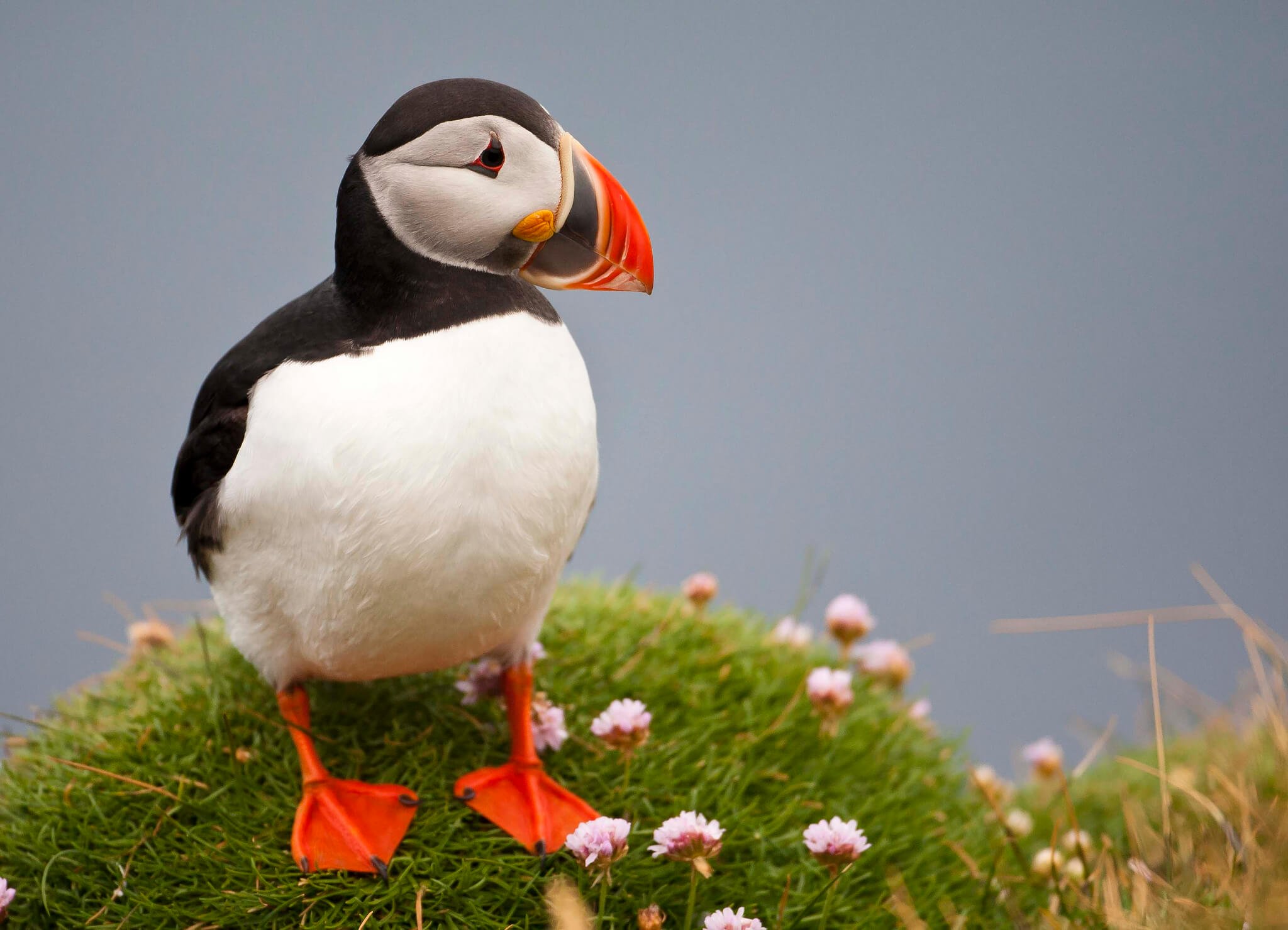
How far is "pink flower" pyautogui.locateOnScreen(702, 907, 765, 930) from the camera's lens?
2.01 meters

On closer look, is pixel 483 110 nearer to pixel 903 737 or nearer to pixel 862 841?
pixel 862 841

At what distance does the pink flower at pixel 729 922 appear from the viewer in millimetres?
2010

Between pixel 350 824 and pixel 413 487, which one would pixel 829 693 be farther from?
pixel 413 487

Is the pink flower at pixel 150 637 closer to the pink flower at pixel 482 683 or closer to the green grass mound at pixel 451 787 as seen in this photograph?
the green grass mound at pixel 451 787

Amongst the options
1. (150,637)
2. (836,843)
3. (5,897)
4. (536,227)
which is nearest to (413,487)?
(536,227)

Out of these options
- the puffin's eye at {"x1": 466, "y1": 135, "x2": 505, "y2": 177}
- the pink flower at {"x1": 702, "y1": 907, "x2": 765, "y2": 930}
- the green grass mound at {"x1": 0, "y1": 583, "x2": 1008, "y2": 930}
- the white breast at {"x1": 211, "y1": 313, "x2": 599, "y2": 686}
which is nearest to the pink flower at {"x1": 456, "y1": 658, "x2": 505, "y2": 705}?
the green grass mound at {"x1": 0, "y1": 583, "x2": 1008, "y2": 930}

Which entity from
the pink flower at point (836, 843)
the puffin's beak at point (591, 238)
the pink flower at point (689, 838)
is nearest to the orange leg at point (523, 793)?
the pink flower at point (689, 838)

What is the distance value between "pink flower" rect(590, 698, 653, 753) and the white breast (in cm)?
30

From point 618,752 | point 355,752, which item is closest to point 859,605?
point 618,752

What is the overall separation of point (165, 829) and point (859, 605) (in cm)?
197

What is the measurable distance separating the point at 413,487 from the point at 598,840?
730 mm

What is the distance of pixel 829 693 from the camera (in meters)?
2.97

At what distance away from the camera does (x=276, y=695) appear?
9.35ft

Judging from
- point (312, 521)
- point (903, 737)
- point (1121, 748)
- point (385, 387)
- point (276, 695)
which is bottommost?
point (1121, 748)
